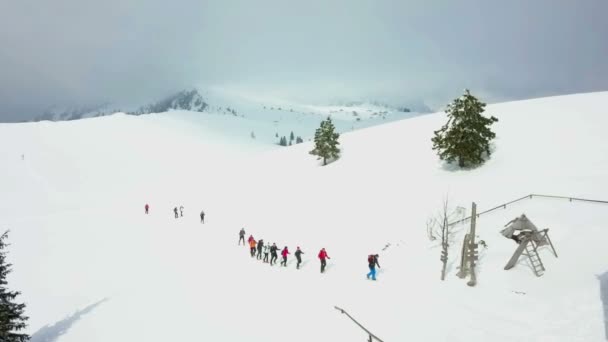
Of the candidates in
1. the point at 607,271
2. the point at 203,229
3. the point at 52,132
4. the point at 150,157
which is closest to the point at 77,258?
the point at 203,229

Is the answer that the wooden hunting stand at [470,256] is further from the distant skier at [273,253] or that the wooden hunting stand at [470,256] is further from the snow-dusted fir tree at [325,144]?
the snow-dusted fir tree at [325,144]

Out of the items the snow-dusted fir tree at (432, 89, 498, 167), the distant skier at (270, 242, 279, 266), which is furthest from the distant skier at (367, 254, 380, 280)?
the snow-dusted fir tree at (432, 89, 498, 167)

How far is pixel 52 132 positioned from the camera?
10719 centimetres

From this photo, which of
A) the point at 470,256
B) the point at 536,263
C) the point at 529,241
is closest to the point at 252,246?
the point at 470,256

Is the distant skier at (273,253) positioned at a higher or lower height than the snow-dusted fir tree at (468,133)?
lower

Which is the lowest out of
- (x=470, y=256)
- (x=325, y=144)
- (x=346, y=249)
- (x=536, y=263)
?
(x=346, y=249)

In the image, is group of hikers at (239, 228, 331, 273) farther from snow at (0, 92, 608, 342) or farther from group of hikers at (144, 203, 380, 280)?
snow at (0, 92, 608, 342)

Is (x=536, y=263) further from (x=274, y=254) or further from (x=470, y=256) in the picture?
(x=274, y=254)

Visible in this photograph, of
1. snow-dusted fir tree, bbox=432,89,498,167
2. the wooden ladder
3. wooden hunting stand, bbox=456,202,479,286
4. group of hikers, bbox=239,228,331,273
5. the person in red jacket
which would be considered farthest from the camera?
snow-dusted fir tree, bbox=432,89,498,167

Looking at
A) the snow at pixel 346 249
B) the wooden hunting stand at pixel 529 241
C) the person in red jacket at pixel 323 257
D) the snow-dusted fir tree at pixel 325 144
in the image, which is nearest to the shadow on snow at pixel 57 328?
the snow at pixel 346 249

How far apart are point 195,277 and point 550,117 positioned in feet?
145

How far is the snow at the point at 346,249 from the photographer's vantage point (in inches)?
593

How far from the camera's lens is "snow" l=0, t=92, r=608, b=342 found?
49.4 feet

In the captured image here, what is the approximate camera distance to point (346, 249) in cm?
2688
